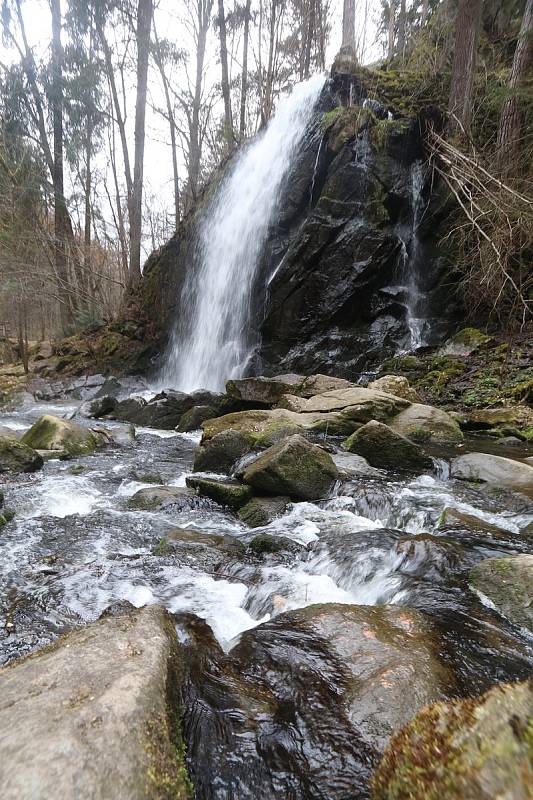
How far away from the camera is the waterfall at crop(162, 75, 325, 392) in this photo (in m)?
13.3

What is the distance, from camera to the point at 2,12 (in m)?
16.8

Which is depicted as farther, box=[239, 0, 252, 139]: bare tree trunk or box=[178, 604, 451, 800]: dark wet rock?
box=[239, 0, 252, 139]: bare tree trunk

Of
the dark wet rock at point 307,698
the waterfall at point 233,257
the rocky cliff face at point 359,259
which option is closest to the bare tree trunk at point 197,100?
the waterfall at point 233,257

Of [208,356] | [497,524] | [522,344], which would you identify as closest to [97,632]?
[497,524]

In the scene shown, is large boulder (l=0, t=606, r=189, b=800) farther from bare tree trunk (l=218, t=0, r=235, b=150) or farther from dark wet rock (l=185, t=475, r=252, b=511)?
bare tree trunk (l=218, t=0, r=235, b=150)

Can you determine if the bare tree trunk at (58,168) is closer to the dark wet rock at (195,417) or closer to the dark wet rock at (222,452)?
the dark wet rock at (195,417)

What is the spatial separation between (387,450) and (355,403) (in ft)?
4.86

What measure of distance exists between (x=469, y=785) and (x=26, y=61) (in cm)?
2264

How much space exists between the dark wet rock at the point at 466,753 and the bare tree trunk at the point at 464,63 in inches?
506

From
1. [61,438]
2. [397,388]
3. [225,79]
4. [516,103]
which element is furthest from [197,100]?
[61,438]

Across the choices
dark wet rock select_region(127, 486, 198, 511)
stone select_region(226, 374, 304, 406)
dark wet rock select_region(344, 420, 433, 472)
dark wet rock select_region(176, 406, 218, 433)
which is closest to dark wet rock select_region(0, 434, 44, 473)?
dark wet rock select_region(127, 486, 198, 511)

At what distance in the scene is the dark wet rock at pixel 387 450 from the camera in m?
5.56

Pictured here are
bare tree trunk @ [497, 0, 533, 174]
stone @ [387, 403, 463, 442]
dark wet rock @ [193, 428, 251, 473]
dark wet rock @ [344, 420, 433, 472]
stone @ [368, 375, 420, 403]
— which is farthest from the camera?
bare tree trunk @ [497, 0, 533, 174]

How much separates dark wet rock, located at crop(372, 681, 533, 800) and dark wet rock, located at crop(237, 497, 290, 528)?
121 inches
